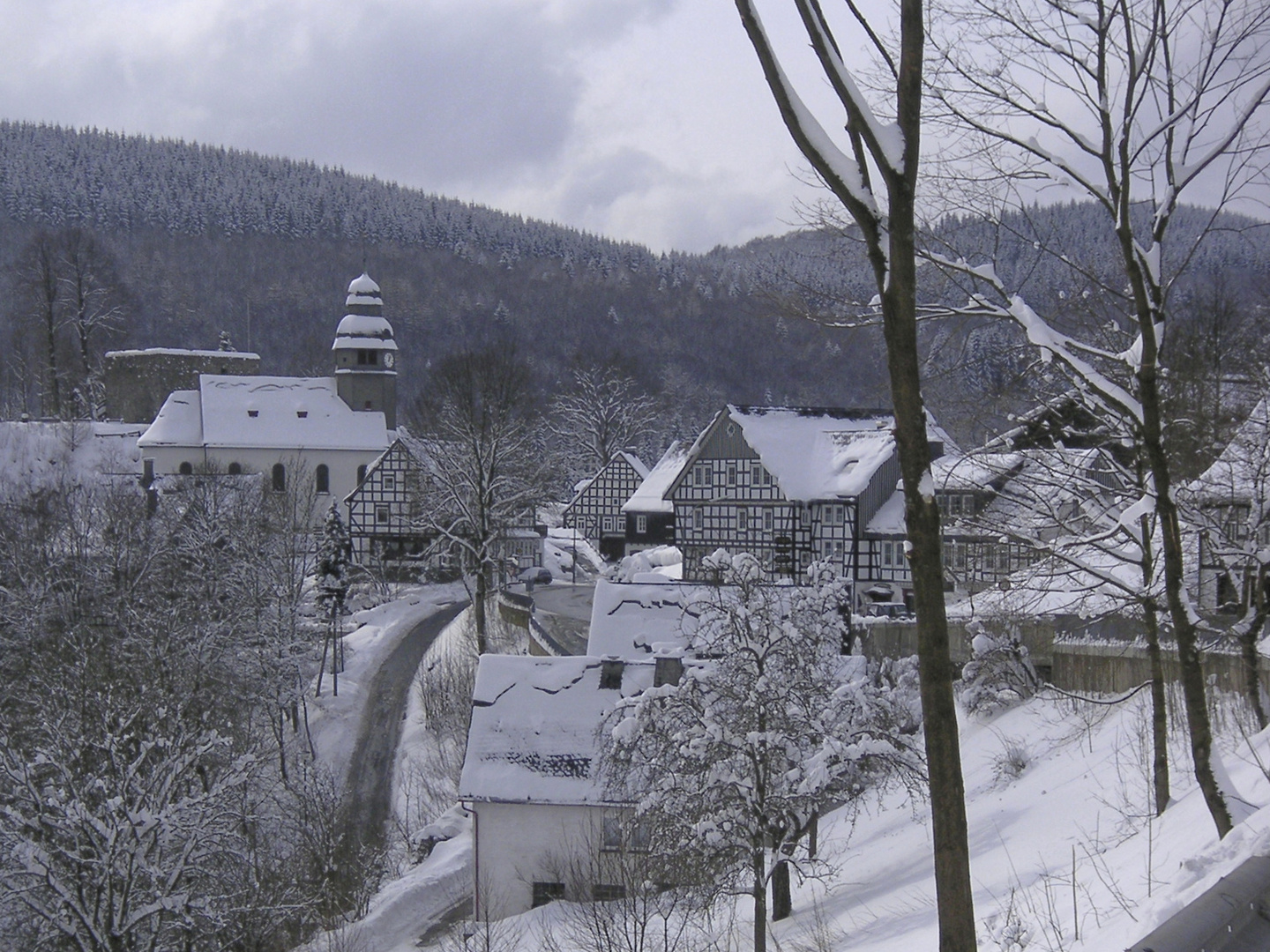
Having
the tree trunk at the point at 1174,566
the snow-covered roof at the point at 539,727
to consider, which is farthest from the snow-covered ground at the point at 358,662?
the tree trunk at the point at 1174,566

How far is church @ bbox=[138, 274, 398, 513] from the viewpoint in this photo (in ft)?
192

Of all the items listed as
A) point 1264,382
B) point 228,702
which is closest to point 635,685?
point 228,702

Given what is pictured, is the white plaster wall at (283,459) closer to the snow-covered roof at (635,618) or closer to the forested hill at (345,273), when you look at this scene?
the snow-covered roof at (635,618)

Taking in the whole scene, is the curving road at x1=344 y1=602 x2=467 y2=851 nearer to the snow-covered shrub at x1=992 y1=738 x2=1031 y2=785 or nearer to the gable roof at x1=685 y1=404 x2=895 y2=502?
the gable roof at x1=685 y1=404 x2=895 y2=502

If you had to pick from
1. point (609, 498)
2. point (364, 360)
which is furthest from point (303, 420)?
point (609, 498)

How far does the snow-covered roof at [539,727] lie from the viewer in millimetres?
19281

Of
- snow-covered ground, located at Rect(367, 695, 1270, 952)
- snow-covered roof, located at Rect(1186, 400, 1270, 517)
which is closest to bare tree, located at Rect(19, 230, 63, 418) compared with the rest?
snow-covered ground, located at Rect(367, 695, 1270, 952)

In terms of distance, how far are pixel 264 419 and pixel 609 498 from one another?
19.0m

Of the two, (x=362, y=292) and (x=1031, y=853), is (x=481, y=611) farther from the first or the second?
(x=362, y=292)

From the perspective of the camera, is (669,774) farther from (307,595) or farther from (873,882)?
(307,595)

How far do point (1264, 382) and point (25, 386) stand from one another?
308 ft

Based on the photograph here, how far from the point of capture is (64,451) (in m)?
51.0

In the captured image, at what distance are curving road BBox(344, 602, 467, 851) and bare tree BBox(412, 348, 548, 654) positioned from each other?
99.9 inches

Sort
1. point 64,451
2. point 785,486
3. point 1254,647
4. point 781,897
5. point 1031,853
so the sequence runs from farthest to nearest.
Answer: point 64,451 < point 785,486 < point 781,897 < point 1031,853 < point 1254,647
